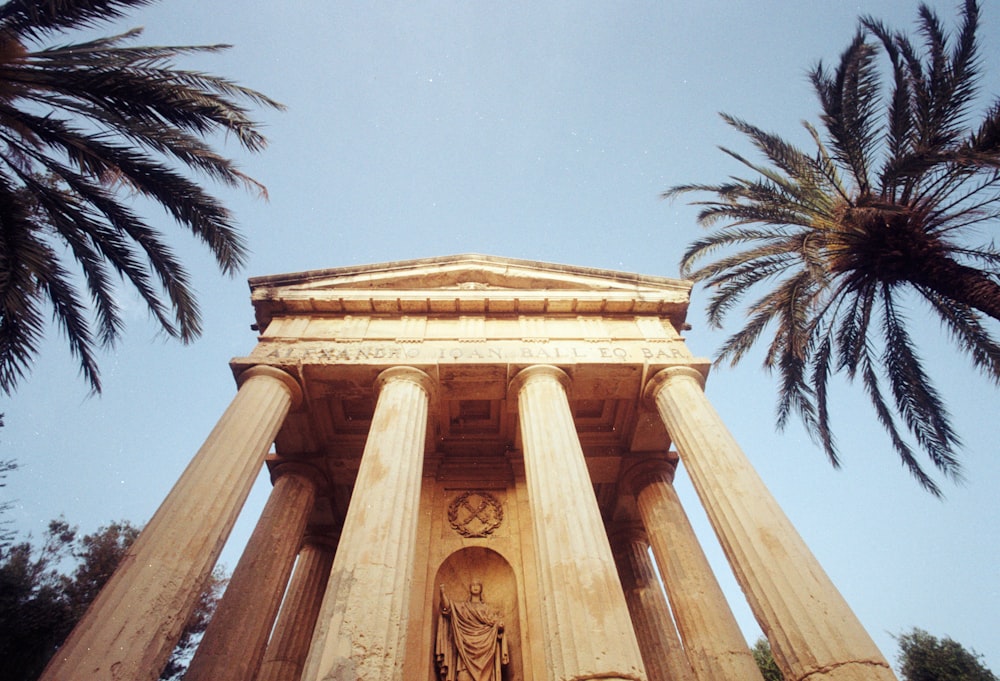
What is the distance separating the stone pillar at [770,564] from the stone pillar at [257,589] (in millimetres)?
7880

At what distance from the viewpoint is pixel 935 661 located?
22.5 m

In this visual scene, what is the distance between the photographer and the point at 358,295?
486 inches

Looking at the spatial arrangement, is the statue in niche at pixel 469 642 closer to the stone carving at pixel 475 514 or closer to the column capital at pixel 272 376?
the stone carving at pixel 475 514

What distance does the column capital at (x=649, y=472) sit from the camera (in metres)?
12.7

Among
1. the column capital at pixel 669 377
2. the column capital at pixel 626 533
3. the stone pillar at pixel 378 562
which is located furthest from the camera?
the column capital at pixel 626 533

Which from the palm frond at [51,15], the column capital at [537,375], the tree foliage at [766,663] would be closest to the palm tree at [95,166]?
the palm frond at [51,15]

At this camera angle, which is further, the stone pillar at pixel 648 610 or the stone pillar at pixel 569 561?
the stone pillar at pixel 648 610

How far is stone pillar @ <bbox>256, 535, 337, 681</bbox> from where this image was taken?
35.3 ft

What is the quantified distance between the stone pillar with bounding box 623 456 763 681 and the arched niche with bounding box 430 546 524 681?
10.1 ft

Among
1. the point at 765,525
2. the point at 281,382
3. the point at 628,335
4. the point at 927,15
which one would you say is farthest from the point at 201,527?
the point at 927,15

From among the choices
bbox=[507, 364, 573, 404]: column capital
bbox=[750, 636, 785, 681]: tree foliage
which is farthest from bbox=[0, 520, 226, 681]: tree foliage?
bbox=[750, 636, 785, 681]: tree foliage

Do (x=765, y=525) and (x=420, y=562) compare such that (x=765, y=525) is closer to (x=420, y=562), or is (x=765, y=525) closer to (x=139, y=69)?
(x=420, y=562)

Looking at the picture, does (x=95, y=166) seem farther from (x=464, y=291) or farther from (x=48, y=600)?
(x=48, y=600)

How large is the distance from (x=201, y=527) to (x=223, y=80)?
23.3 ft
